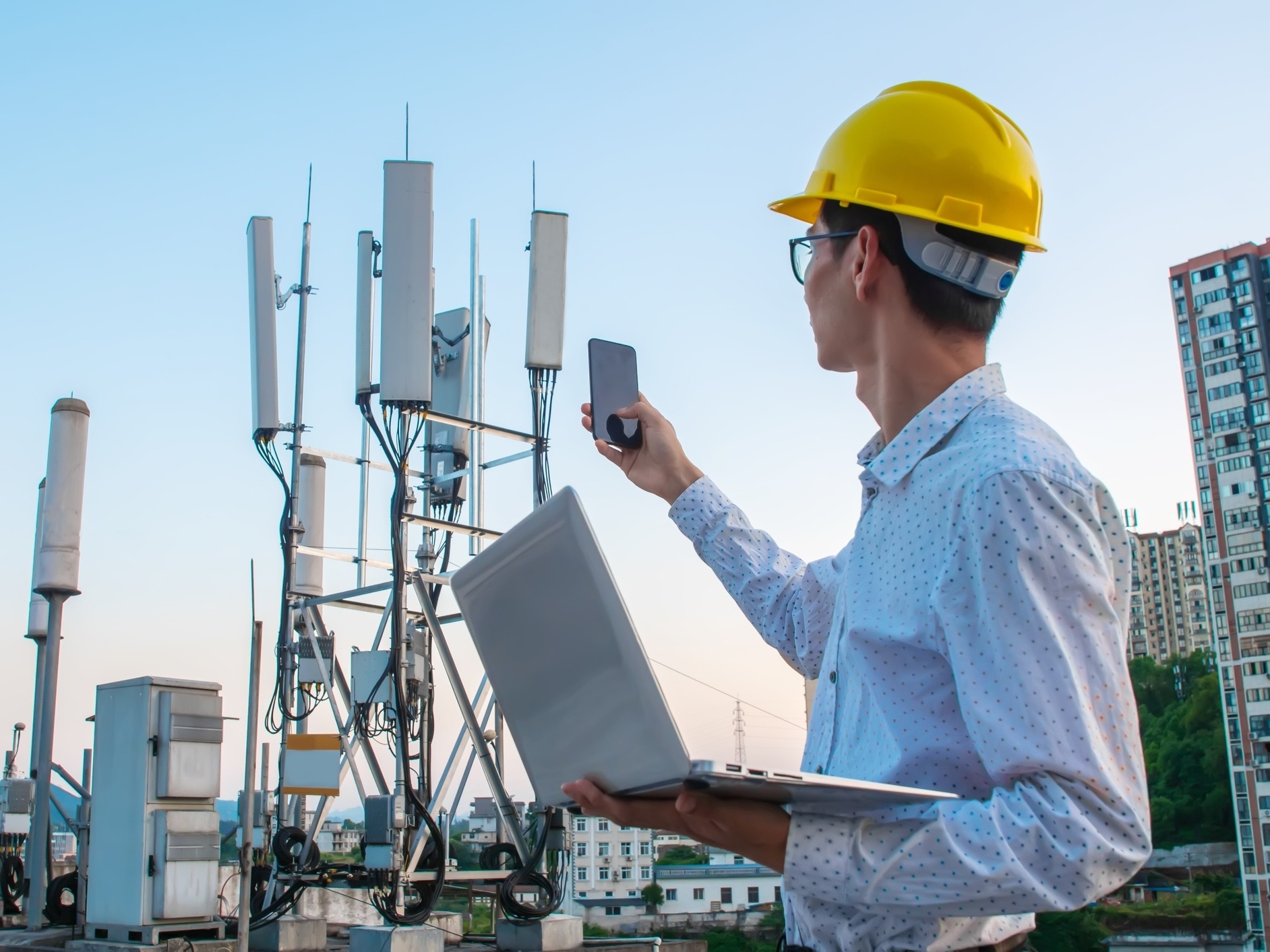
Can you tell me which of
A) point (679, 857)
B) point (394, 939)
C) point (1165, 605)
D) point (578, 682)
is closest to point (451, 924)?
point (394, 939)

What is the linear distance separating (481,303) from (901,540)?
322 inches

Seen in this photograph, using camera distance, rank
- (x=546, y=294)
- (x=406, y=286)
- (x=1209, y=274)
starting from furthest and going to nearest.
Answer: (x=1209, y=274)
(x=546, y=294)
(x=406, y=286)

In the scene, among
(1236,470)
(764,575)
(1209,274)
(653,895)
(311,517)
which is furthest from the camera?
(1209,274)

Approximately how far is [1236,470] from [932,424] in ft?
185

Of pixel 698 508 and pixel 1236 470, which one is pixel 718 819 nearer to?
pixel 698 508

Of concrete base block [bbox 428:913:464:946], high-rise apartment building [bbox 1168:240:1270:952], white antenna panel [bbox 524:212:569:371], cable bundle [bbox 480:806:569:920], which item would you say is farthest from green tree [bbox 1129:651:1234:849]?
white antenna panel [bbox 524:212:569:371]

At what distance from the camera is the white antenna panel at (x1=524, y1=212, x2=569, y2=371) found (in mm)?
8227

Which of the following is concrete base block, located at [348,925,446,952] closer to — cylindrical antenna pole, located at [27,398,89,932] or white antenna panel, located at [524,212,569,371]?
cylindrical antenna pole, located at [27,398,89,932]

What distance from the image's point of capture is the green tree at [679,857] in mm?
43688

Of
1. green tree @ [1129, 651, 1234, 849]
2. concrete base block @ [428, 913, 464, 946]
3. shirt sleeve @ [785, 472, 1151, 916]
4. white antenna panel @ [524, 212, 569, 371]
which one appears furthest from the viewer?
green tree @ [1129, 651, 1234, 849]

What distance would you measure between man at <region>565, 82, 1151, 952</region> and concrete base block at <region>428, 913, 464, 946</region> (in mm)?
6716

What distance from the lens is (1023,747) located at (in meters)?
1.23

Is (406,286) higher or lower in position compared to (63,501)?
higher

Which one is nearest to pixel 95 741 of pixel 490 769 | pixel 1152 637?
pixel 490 769
